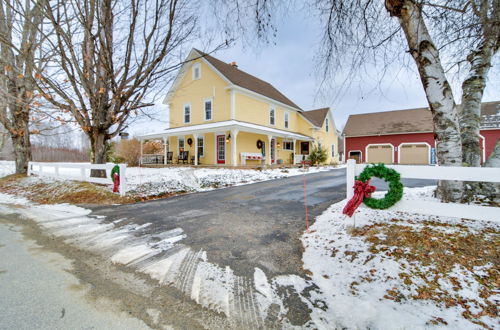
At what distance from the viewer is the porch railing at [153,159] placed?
2017 centimetres

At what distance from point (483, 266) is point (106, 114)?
372 inches

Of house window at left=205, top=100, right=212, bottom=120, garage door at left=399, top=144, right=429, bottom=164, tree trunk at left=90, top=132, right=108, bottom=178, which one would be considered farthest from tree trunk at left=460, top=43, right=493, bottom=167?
garage door at left=399, top=144, right=429, bottom=164

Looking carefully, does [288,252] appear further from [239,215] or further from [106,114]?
[106,114]

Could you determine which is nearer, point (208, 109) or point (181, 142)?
point (208, 109)

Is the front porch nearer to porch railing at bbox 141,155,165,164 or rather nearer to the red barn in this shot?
porch railing at bbox 141,155,165,164

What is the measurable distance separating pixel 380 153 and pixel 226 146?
16.8 metres

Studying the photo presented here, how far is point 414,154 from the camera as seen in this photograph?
850 inches

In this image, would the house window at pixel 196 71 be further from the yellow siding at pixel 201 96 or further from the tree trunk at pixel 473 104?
the tree trunk at pixel 473 104

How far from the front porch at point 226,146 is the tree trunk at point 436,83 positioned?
10965 millimetres

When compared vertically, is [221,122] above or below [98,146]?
above

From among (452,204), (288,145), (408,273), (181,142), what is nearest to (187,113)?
(181,142)

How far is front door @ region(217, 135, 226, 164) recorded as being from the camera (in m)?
16.4

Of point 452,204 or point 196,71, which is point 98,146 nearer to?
point 452,204

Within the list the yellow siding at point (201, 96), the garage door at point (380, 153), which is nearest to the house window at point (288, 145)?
the yellow siding at point (201, 96)
